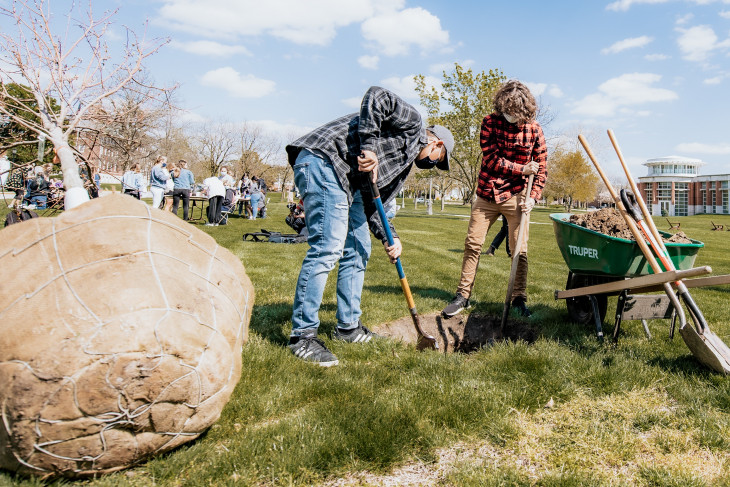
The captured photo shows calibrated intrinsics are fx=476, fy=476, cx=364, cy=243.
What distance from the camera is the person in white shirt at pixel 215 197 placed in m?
14.7

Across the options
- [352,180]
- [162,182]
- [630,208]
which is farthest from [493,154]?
[162,182]

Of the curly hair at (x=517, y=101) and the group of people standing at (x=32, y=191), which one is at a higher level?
the curly hair at (x=517, y=101)

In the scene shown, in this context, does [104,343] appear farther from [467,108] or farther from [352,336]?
[467,108]

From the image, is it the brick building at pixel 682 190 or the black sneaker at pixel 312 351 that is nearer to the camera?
the black sneaker at pixel 312 351

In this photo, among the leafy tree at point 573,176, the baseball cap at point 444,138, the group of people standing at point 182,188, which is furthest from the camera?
the leafy tree at point 573,176

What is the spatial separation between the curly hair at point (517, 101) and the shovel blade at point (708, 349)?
A: 2245 mm

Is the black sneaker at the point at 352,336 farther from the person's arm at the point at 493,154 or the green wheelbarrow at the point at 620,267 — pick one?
the person's arm at the point at 493,154

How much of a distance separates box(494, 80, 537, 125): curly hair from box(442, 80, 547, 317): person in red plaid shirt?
1 cm

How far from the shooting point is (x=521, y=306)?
4914 mm

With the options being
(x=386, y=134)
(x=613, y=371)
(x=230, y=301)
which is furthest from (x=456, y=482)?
(x=386, y=134)

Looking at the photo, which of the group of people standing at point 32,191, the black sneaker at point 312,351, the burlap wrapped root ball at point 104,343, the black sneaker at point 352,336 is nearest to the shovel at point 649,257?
the black sneaker at point 352,336

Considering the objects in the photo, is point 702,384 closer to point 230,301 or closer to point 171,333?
point 230,301

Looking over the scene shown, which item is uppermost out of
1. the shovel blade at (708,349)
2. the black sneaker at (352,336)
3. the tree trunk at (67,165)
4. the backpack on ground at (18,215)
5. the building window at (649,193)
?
the building window at (649,193)

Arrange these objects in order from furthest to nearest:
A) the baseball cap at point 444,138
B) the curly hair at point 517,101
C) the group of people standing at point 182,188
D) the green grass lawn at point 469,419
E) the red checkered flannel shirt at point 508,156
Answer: the group of people standing at point 182,188 < the red checkered flannel shirt at point 508,156 < the curly hair at point 517,101 < the baseball cap at point 444,138 < the green grass lawn at point 469,419
